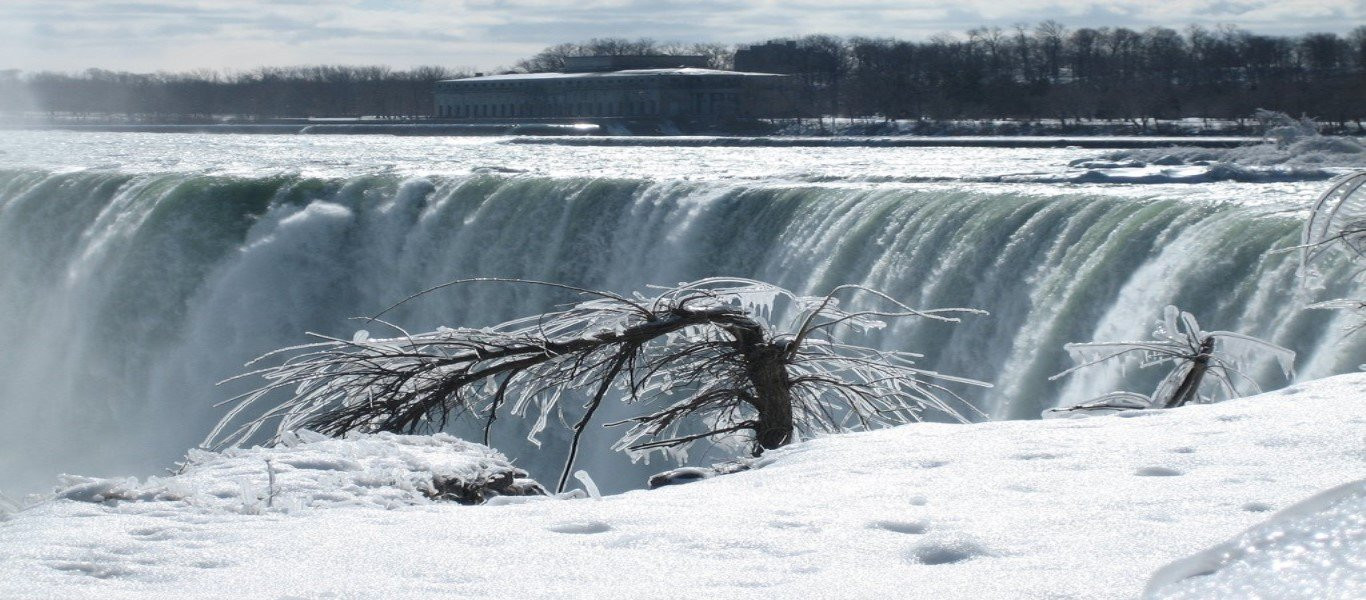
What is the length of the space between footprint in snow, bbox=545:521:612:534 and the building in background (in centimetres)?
5300

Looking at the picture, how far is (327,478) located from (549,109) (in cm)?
6573

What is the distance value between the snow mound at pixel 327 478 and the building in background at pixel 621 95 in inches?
2053

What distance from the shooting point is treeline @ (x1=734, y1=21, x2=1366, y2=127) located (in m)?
46.6

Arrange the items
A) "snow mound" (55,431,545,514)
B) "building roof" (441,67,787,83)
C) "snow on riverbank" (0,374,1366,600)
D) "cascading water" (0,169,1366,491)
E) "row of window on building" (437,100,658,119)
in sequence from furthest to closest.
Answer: "building roof" (441,67,787,83) < "row of window on building" (437,100,658,119) < "cascading water" (0,169,1366,491) < "snow mound" (55,431,545,514) < "snow on riverbank" (0,374,1366,600)

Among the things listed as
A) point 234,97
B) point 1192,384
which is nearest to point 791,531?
point 1192,384

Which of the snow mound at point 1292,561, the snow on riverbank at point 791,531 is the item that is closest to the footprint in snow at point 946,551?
the snow on riverbank at point 791,531

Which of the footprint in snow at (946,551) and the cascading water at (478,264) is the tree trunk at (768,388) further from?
the cascading water at (478,264)

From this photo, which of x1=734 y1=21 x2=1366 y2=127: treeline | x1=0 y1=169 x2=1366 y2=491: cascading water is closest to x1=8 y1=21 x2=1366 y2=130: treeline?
x1=734 y1=21 x2=1366 y2=127: treeline

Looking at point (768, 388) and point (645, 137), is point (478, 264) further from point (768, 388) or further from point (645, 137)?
point (645, 137)

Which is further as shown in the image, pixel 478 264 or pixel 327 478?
pixel 478 264

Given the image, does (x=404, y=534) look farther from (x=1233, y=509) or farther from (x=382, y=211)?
(x=382, y=211)

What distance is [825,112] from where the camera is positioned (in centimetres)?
6278

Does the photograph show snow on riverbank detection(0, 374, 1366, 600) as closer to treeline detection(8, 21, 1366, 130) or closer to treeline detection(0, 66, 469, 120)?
treeline detection(8, 21, 1366, 130)

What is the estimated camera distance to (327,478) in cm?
310
